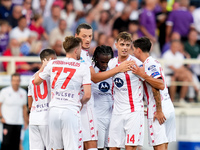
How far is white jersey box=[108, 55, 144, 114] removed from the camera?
879cm

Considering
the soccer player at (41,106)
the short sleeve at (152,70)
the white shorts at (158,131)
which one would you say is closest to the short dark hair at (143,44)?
the short sleeve at (152,70)

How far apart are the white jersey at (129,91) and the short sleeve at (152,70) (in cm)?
17

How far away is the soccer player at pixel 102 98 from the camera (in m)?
9.35

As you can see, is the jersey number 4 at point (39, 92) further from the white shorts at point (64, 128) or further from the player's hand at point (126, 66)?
the player's hand at point (126, 66)

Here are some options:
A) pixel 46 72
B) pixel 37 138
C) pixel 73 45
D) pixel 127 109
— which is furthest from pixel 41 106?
pixel 127 109

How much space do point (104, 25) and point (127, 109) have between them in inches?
322

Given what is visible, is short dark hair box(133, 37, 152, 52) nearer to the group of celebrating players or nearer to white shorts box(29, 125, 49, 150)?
the group of celebrating players

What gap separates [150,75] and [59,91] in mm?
1622

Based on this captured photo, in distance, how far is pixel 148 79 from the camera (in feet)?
28.6

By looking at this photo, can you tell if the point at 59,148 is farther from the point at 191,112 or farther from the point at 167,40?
the point at 167,40

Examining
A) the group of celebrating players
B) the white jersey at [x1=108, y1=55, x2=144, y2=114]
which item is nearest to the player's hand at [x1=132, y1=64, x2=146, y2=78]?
the group of celebrating players

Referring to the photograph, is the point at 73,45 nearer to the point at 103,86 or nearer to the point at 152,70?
the point at 103,86

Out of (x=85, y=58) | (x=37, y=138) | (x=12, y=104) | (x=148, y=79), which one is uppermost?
(x=85, y=58)

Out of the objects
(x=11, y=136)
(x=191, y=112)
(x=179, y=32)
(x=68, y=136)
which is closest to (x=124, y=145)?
(x=68, y=136)
